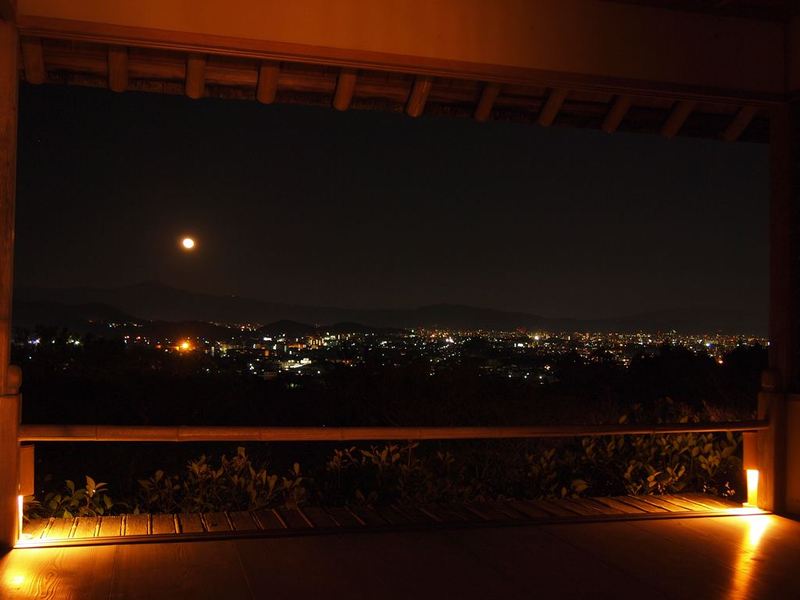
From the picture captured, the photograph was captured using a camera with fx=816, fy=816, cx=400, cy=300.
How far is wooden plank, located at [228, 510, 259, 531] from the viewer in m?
4.58

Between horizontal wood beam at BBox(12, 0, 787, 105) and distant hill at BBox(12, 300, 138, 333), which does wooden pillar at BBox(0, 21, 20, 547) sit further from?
distant hill at BBox(12, 300, 138, 333)

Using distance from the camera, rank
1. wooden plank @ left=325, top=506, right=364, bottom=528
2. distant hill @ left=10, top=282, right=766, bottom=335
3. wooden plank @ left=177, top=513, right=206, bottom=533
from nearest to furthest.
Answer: wooden plank @ left=177, top=513, right=206, bottom=533 < wooden plank @ left=325, top=506, right=364, bottom=528 < distant hill @ left=10, top=282, right=766, bottom=335

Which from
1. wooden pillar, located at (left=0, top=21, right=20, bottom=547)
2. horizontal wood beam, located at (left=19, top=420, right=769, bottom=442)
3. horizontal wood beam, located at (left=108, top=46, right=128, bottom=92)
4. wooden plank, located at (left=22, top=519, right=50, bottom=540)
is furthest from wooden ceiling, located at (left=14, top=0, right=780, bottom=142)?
wooden plank, located at (left=22, top=519, right=50, bottom=540)

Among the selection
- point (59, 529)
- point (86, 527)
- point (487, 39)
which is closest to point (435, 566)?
point (86, 527)

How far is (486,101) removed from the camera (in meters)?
5.04

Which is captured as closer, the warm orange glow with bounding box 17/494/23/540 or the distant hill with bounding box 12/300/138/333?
the warm orange glow with bounding box 17/494/23/540

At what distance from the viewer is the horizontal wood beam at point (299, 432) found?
4178mm

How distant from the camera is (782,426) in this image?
17.2ft

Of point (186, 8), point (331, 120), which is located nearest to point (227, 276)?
point (331, 120)

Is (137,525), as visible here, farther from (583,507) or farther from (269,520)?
(583,507)

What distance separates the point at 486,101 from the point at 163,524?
10.3 feet

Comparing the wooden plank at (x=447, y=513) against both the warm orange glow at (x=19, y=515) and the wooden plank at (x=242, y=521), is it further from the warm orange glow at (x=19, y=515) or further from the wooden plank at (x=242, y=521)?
the warm orange glow at (x=19, y=515)

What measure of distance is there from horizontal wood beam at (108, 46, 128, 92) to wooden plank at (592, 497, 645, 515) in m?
3.97

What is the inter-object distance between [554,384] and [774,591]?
8191 mm
